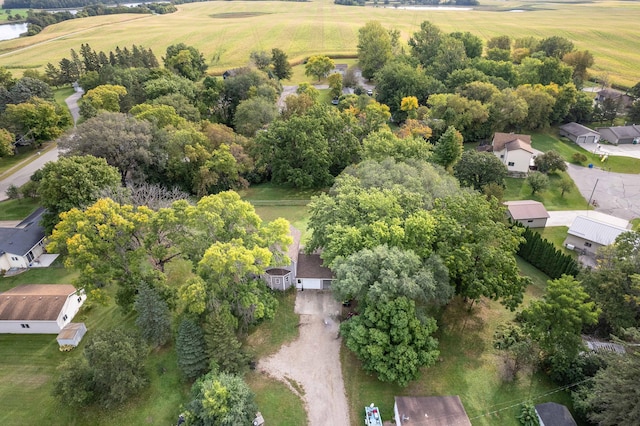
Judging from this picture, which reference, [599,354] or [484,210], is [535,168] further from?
[599,354]

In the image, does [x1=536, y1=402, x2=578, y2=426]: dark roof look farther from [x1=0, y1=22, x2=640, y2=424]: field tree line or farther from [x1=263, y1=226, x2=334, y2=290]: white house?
[x1=263, y1=226, x2=334, y2=290]: white house

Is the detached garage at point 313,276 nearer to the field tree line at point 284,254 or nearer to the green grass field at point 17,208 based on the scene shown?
the field tree line at point 284,254

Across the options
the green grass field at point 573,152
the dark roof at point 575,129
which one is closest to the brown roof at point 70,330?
the green grass field at point 573,152

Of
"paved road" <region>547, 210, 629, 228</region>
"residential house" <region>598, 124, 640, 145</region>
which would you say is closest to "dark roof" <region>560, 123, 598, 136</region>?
"residential house" <region>598, 124, 640, 145</region>

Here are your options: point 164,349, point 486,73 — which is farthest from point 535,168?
point 164,349

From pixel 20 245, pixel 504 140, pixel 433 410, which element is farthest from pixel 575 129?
pixel 20 245

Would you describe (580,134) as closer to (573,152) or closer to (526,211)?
(573,152)
